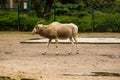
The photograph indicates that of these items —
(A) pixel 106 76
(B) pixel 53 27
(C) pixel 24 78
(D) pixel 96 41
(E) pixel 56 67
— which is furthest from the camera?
(D) pixel 96 41

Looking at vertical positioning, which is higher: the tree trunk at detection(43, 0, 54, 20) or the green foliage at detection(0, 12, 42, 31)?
the tree trunk at detection(43, 0, 54, 20)

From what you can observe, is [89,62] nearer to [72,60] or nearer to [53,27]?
[72,60]

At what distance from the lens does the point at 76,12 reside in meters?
42.1

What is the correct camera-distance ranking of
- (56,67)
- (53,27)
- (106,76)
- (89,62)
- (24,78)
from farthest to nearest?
(53,27) < (89,62) < (56,67) < (106,76) < (24,78)

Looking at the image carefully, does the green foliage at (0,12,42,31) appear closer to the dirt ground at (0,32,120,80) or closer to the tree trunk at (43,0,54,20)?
the tree trunk at (43,0,54,20)

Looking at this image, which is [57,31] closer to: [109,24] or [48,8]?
[109,24]

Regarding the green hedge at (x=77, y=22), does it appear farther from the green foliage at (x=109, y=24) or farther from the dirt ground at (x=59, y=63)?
the dirt ground at (x=59, y=63)

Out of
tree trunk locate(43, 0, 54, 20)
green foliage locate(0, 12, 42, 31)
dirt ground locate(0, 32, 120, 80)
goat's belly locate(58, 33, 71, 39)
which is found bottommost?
green foliage locate(0, 12, 42, 31)

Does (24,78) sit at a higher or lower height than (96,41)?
higher

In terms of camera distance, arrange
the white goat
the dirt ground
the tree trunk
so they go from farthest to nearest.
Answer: the tree trunk → the white goat → the dirt ground

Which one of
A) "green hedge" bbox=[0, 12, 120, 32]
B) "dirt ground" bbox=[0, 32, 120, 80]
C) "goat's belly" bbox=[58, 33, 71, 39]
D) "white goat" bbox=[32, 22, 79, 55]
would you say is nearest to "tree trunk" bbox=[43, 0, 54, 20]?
"green hedge" bbox=[0, 12, 120, 32]

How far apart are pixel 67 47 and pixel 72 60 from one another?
5.44m

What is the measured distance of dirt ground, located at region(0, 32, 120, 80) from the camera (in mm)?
13859

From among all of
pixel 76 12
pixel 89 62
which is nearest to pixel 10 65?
pixel 89 62
